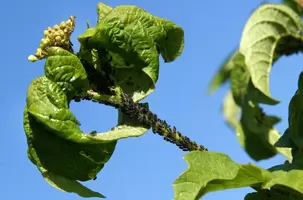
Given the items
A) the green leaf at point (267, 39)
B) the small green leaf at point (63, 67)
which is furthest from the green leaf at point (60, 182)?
the green leaf at point (267, 39)

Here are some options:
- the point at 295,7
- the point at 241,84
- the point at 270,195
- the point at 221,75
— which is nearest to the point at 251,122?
the point at 241,84

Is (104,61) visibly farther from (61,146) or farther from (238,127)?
(238,127)

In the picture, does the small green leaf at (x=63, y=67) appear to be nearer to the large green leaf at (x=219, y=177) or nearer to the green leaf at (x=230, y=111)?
the large green leaf at (x=219, y=177)

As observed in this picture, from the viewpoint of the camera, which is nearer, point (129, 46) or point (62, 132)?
point (62, 132)

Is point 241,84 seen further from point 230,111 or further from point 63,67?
point 63,67

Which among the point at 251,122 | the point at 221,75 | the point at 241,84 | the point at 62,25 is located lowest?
the point at 62,25

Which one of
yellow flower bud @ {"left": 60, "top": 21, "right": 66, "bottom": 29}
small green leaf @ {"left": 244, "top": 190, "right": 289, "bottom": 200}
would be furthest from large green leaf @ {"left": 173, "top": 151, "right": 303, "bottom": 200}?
yellow flower bud @ {"left": 60, "top": 21, "right": 66, "bottom": 29}

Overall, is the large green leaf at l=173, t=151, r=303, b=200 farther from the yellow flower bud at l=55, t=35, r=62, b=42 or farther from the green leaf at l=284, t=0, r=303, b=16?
the green leaf at l=284, t=0, r=303, b=16
